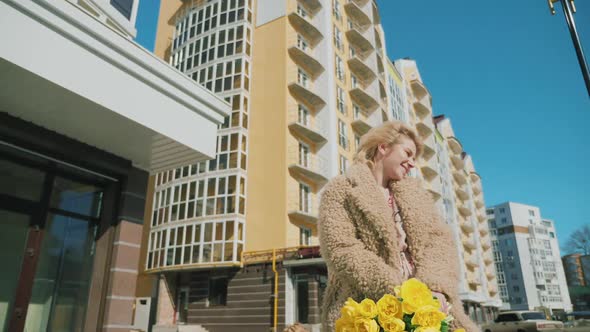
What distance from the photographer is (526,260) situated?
76.1 metres

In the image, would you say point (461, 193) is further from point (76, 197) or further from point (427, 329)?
point (427, 329)

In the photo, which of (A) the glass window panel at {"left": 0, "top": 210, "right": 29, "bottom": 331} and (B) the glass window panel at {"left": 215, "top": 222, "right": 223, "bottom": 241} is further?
(B) the glass window panel at {"left": 215, "top": 222, "right": 223, "bottom": 241}

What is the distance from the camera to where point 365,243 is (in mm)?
2115

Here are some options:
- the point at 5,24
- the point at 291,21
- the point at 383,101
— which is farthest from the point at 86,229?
the point at 383,101

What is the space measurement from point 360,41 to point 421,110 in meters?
15.5

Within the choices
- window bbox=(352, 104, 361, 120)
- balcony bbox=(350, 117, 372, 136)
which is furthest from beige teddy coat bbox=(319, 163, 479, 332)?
window bbox=(352, 104, 361, 120)

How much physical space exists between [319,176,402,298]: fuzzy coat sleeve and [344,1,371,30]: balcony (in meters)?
29.3

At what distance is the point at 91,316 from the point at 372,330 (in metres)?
5.08

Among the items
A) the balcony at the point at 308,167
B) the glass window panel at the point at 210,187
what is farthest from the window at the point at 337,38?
the glass window panel at the point at 210,187

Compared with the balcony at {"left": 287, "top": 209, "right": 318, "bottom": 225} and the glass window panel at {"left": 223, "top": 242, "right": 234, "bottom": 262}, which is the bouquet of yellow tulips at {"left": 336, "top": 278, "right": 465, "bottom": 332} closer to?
the balcony at {"left": 287, "top": 209, "right": 318, "bottom": 225}

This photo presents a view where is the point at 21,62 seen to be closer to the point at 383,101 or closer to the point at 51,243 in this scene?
the point at 51,243

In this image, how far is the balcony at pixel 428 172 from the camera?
37000 millimetres

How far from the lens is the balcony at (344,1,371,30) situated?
28.8m

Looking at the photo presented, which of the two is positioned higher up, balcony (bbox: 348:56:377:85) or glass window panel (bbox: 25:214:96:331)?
balcony (bbox: 348:56:377:85)
